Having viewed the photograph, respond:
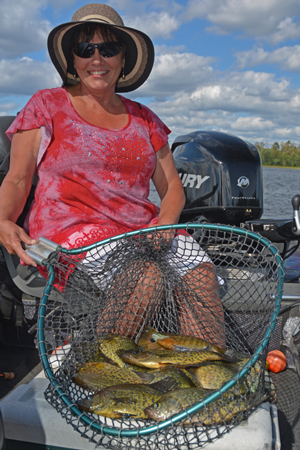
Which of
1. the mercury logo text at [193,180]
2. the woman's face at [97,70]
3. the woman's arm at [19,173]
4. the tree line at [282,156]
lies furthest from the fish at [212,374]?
the tree line at [282,156]

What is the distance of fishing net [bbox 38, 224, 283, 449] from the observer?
119cm

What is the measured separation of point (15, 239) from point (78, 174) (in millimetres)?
491

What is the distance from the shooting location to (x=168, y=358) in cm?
153

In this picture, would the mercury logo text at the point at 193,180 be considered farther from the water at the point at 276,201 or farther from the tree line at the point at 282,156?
the tree line at the point at 282,156

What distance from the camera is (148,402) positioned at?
129cm

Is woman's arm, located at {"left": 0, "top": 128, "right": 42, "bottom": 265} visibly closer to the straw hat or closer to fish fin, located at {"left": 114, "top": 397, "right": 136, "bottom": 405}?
the straw hat

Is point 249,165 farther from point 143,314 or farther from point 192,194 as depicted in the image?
point 143,314

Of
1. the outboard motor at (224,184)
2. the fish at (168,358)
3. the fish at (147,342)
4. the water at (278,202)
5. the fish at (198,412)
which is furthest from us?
the water at (278,202)

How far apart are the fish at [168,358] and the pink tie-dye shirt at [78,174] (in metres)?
0.63

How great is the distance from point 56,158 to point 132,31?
33.5 inches

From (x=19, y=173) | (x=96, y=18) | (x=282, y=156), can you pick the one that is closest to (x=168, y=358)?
(x=19, y=173)

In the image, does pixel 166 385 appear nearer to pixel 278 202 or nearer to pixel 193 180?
pixel 193 180

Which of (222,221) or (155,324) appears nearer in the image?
(155,324)

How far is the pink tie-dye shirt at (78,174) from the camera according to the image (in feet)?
6.58
